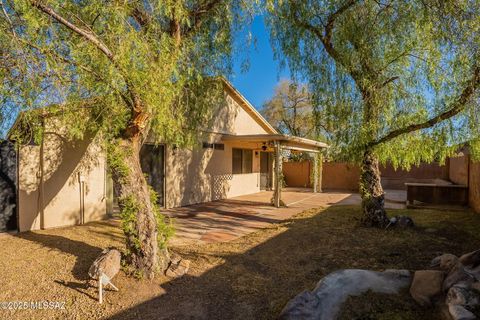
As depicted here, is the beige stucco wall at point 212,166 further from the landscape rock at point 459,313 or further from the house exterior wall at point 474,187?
the landscape rock at point 459,313

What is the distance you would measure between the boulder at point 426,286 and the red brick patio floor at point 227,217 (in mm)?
Answer: 3782

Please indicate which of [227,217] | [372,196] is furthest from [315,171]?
[372,196]

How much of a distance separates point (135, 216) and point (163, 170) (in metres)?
5.61

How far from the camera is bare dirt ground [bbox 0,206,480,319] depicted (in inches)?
138

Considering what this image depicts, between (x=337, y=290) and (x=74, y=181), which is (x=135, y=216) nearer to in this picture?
(x=337, y=290)

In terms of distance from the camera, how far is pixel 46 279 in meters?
4.16

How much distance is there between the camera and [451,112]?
5734mm

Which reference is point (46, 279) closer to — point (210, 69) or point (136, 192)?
point (136, 192)

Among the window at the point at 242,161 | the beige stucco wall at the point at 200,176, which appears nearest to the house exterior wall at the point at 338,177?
the window at the point at 242,161

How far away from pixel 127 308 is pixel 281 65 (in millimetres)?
6586

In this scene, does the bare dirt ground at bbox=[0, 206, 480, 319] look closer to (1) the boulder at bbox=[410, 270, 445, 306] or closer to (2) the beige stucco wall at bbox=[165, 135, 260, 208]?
(1) the boulder at bbox=[410, 270, 445, 306]

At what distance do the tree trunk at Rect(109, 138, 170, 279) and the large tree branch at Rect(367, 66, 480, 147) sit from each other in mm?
4906

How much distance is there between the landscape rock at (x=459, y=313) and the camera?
2.60m

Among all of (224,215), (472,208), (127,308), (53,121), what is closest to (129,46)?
(127,308)
